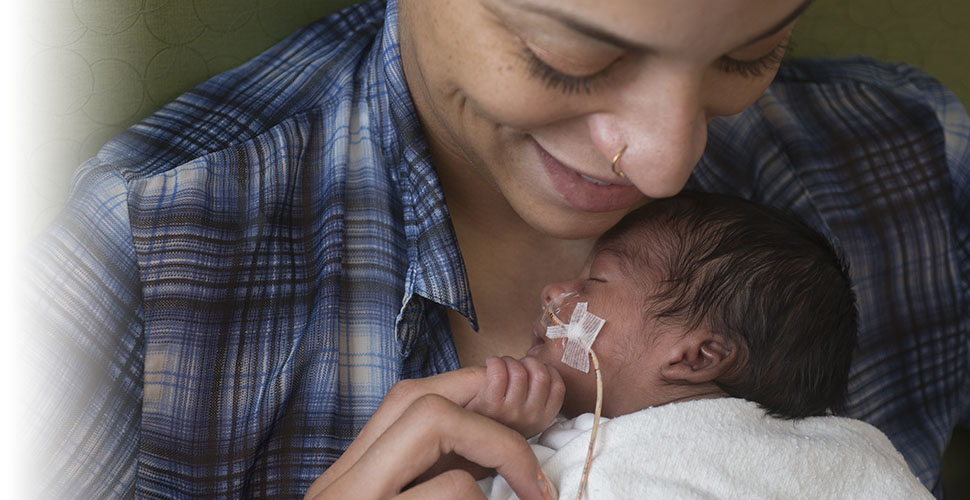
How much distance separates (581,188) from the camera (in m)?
1.03

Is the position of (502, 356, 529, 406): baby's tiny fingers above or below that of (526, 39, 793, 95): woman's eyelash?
below

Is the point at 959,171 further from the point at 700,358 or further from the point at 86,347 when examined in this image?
the point at 86,347

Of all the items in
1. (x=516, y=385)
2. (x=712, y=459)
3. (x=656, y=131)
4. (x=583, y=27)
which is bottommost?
(x=712, y=459)

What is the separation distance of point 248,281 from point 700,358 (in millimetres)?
585

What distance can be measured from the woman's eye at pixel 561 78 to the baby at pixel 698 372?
33 centimetres

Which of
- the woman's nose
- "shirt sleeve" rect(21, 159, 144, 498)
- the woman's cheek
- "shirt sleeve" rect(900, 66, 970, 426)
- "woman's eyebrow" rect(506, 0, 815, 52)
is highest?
"woman's eyebrow" rect(506, 0, 815, 52)

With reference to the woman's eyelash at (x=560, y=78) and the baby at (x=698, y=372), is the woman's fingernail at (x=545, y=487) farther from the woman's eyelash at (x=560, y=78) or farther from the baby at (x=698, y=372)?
the woman's eyelash at (x=560, y=78)

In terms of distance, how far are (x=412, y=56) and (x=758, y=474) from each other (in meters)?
0.68

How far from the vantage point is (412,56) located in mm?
1154

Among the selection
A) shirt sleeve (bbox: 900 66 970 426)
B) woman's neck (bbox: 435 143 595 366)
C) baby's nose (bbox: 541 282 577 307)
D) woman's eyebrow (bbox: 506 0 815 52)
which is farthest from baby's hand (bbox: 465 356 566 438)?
shirt sleeve (bbox: 900 66 970 426)

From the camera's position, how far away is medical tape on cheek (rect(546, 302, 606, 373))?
1.13 metres

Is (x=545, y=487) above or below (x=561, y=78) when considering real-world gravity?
below

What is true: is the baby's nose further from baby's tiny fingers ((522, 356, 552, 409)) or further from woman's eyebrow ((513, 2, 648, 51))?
woman's eyebrow ((513, 2, 648, 51))

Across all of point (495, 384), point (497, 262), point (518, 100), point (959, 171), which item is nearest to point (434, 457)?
point (495, 384)
